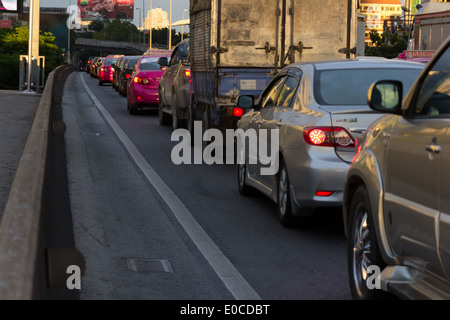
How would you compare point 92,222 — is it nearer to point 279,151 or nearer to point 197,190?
point 279,151

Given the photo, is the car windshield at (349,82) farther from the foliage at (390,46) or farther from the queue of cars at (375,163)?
the foliage at (390,46)

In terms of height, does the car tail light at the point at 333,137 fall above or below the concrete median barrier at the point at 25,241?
above

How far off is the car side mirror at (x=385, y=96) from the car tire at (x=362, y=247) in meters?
0.56

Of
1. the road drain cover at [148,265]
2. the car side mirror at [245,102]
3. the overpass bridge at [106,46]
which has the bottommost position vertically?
the road drain cover at [148,265]

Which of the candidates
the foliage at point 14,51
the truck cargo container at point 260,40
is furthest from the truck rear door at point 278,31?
the foliage at point 14,51

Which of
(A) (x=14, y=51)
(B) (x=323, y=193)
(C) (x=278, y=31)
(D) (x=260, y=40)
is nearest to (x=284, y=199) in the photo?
(B) (x=323, y=193)

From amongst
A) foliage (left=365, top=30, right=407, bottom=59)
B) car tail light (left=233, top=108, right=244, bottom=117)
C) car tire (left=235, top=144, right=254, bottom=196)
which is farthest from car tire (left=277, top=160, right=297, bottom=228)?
foliage (left=365, top=30, right=407, bottom=59)

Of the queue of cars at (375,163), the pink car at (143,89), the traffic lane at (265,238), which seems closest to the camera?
the queue of cars at (375,163)

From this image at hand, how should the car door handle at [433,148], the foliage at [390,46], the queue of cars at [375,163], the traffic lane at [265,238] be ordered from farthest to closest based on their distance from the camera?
the foliage at [390,46] < the traffic lane at [265,238] < the queue of cars at [375,163] < the car door handle at [433,148]

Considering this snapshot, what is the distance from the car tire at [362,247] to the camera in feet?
18.3

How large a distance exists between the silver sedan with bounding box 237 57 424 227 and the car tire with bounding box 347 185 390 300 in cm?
215

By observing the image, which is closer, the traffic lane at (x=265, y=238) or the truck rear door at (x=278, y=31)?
the traffic lane at (x=265, y=238)

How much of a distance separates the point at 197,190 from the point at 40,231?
663cm
